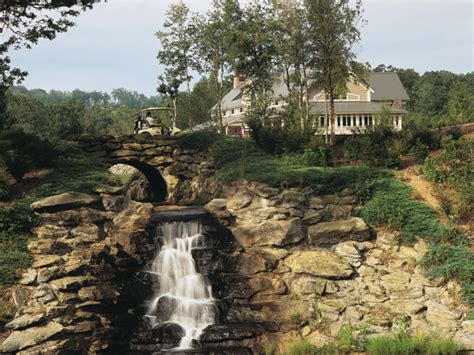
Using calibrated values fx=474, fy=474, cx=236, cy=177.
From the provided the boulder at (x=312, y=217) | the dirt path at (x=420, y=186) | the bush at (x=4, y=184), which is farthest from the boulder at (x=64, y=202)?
the dirt path at (x=420, y=186)

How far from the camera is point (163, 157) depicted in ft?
83.8

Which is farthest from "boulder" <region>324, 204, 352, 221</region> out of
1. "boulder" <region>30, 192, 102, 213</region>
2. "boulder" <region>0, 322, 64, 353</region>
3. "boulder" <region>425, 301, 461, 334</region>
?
"boulder" <region>0, 322, 64, 353</region>

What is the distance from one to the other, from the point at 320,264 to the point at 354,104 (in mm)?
41442

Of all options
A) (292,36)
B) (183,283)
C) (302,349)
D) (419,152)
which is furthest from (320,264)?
(292,36)

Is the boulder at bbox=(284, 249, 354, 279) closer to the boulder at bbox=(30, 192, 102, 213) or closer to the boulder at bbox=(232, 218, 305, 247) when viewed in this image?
the boulder at bbox=(232, 218, 305, 247)

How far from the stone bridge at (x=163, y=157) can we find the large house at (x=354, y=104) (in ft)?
58.7

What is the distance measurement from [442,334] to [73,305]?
10.8m

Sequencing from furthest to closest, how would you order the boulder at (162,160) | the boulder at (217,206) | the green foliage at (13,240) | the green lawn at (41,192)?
the boulder at (162,160) → the boulder at (217,206) → the green lawn at (41,192) → the green foliage at (13,240)

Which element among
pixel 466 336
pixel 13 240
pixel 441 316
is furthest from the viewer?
pixel 13 240

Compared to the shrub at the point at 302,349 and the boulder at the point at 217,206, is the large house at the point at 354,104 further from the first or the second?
the shrub at the point at 302,349

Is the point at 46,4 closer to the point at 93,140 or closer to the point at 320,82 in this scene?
the point at 93,140

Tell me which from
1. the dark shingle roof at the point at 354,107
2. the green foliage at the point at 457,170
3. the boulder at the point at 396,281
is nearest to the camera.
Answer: the boulder at the point at 396,281

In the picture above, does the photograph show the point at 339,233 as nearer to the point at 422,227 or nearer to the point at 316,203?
the point at 316,203

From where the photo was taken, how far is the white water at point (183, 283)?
1545 cm
